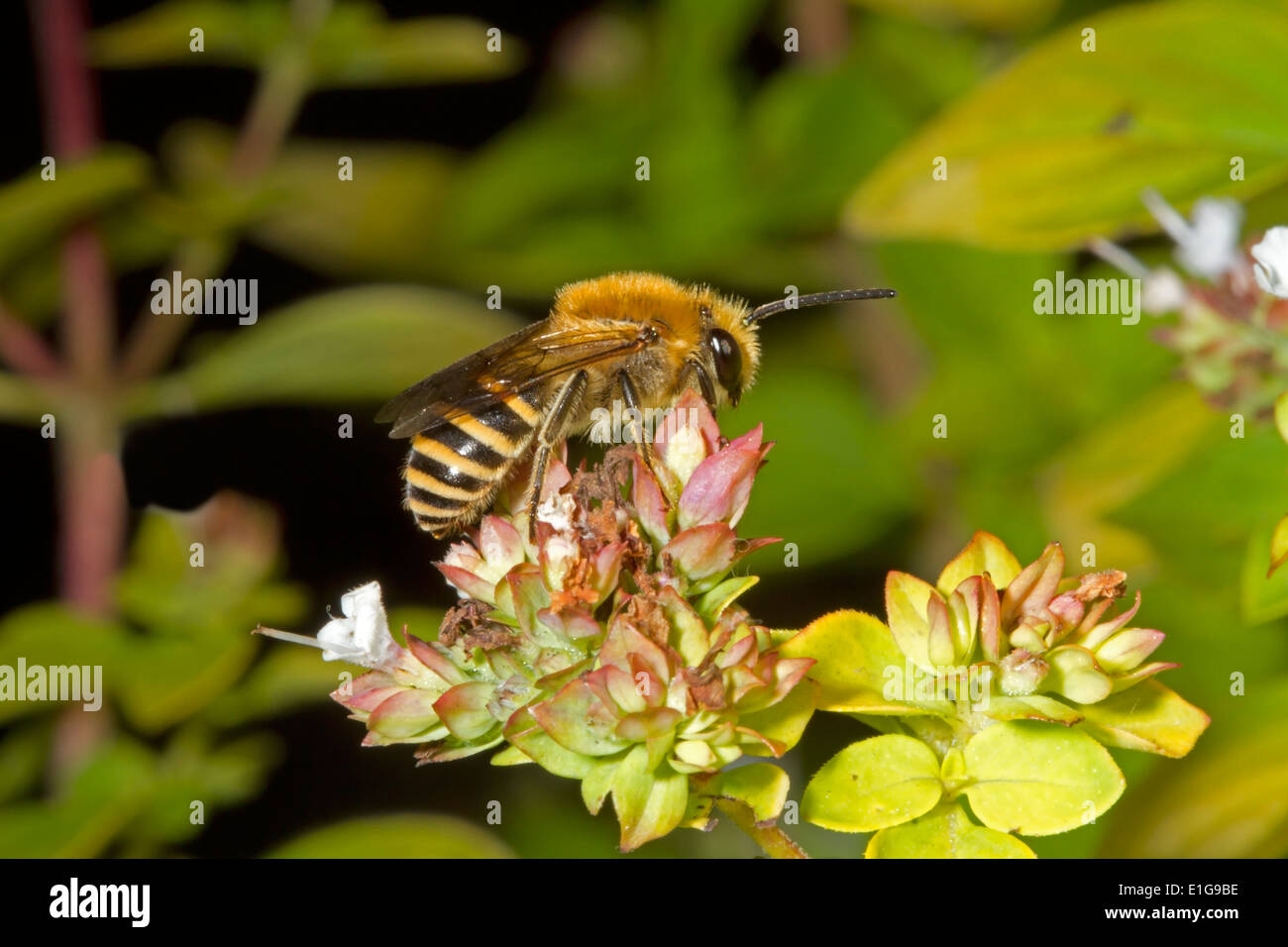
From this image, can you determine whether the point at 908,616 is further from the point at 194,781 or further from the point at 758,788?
the point at 194,781

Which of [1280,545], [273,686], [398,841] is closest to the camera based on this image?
[1280,545]

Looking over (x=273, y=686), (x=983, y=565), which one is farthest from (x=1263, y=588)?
(x=273, y=686)

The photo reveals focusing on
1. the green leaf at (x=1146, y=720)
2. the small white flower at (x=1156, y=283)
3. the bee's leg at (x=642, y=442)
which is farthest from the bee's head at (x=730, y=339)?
the green leaf at (x=1146, y=720)

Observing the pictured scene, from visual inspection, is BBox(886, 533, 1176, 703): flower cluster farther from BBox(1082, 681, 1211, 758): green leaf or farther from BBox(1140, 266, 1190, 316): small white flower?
BBox(1140, 266, 1190, 316): small white flower

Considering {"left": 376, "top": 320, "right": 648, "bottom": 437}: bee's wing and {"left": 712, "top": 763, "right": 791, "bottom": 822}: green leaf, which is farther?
{"left": 376, "top": 320, "right": 648, "bottom": 437}: bee's wing

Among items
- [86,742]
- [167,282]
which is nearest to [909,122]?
[167,282]

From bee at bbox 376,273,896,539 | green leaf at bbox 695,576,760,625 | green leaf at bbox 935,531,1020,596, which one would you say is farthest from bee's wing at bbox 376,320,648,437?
green leaf at bbox 935,531,1020,596

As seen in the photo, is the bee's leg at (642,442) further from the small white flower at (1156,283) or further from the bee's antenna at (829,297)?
the small white flower at (1156,283)
